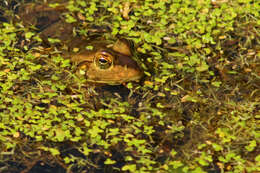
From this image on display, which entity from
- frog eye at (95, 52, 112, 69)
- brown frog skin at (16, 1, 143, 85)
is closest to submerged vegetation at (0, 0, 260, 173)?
brown frog skin at (16, 1, 143, 85)

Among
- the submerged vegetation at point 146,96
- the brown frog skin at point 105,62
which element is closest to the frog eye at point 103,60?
the brown frog skin at point 105,62

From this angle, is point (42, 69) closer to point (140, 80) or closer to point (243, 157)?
point (140, 80)

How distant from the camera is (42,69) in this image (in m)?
4.60

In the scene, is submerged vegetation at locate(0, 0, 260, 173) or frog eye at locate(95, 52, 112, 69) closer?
submerged vegetation at locate(0, 0, 260, 173)

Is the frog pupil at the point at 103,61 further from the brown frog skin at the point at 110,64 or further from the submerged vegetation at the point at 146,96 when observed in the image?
the submerged vegetation at the point at 146,96

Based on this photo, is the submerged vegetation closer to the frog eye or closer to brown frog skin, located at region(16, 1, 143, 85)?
brown frog skin, located at region(16, 1, 143, 85)

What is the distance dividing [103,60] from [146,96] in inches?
20.5

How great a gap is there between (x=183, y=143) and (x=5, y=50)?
6.71 feet

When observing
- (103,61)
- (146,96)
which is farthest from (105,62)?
(146,96)

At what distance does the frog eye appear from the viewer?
4.38 metres

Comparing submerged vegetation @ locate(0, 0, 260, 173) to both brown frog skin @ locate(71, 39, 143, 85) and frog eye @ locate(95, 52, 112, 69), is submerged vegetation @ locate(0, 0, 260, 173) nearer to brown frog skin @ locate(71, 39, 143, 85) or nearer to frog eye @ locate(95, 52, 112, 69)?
brown frog skin @ locate(71, 39, 143, 85)

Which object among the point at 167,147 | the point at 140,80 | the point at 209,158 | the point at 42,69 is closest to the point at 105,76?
the point at 140,80

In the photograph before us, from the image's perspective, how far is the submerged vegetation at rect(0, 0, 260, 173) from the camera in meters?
3.86

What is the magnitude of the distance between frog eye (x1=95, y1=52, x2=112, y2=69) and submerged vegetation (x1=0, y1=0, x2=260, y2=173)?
208mm
